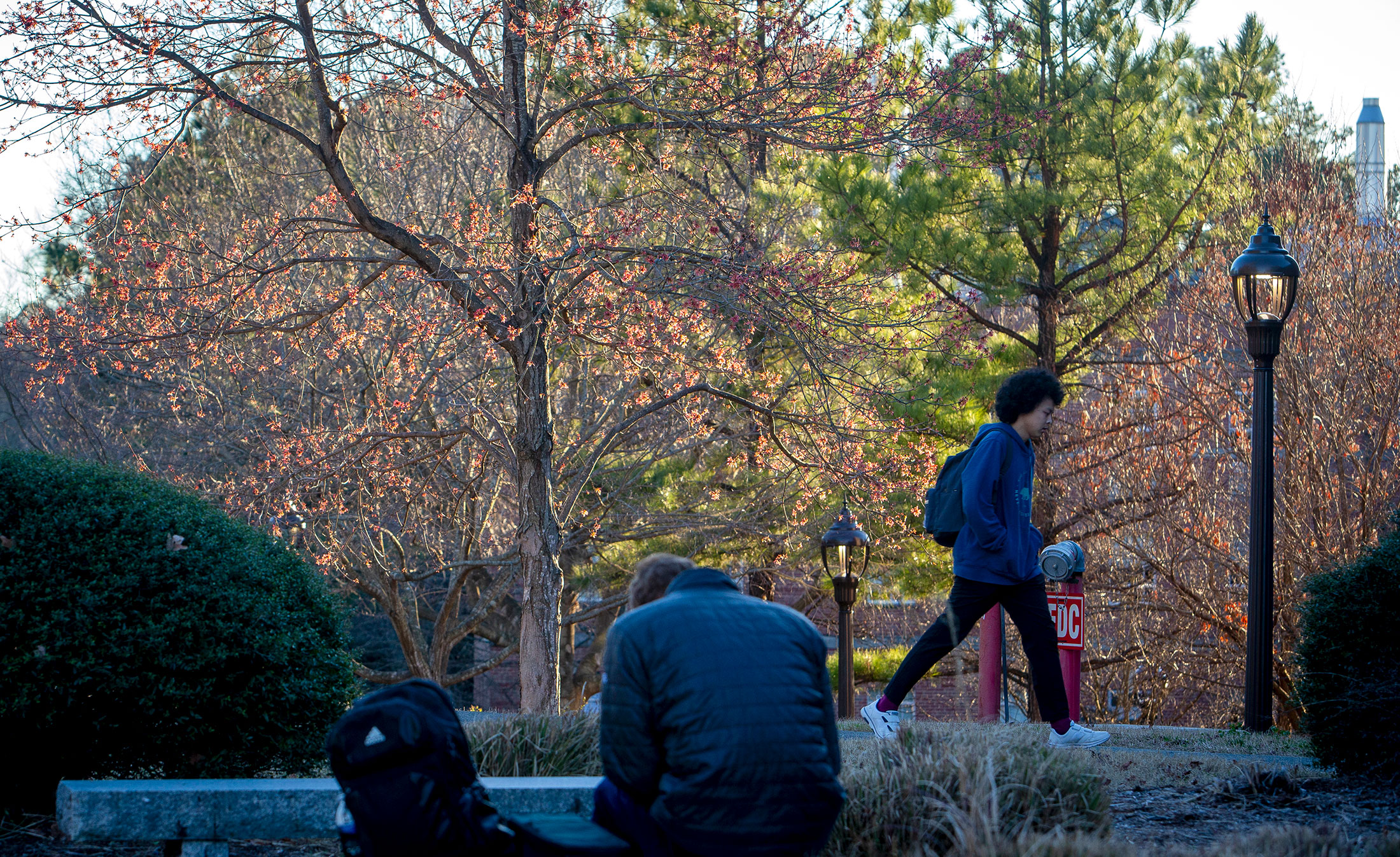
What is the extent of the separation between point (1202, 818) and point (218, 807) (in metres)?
3.67

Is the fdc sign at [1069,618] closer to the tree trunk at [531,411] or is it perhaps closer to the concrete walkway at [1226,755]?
the concrete walkway at [1226,755]


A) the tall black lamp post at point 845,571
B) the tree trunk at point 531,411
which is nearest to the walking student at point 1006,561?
the tree trunk at point 531,411

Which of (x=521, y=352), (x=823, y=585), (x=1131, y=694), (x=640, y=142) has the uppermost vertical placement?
(x=640, y=142)

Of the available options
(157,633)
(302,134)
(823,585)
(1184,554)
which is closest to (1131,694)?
(1184,554)

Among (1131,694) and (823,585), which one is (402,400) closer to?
(823,585)

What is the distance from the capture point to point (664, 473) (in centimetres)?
1547

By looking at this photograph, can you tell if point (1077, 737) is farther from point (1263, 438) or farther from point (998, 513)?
point (1263, 438)

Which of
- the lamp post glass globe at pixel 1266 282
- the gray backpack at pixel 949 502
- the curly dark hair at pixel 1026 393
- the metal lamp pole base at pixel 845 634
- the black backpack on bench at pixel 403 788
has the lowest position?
the metal lamp pole base at pixel 845 634

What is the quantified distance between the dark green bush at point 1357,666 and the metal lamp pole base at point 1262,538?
1605mm

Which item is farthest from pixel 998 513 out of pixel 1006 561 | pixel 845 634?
pixel 845 634

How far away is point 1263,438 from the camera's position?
753 centimetres

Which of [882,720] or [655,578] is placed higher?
[655,578]

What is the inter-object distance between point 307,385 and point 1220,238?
11.6 metres

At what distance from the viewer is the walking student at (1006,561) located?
5.50 metres
